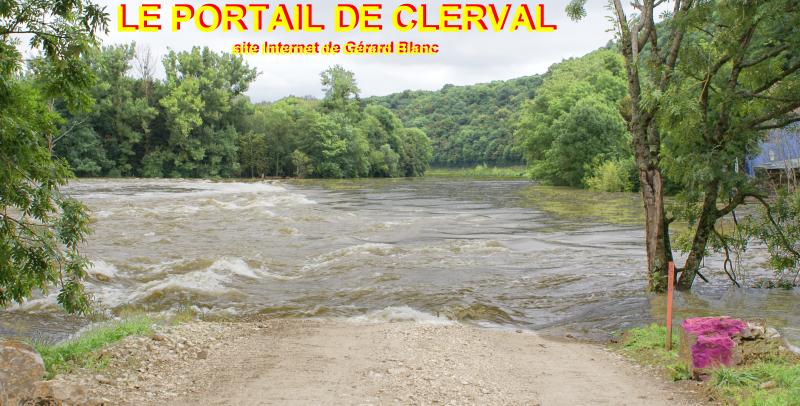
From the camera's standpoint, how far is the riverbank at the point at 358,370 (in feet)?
19.4

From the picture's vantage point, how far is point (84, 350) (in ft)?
22.2

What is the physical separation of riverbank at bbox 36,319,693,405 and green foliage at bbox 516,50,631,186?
129ft

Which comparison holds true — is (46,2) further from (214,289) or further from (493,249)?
(493,249)

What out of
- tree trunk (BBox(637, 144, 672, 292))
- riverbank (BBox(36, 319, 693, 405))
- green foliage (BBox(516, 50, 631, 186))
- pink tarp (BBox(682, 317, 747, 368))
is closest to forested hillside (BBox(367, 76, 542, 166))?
green foliage (BBox(516, 50, 631, 186))

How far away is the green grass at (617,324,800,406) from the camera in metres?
5.52

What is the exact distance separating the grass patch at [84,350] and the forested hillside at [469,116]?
100 meters

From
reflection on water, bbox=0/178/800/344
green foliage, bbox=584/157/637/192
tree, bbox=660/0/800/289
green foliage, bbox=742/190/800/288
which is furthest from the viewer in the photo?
green foliage, bbox=584/157/637/192

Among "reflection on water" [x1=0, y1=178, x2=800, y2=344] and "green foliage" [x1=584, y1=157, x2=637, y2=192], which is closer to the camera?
"reflection on water" [x1=0, y1=178, x2=800, y2=344]

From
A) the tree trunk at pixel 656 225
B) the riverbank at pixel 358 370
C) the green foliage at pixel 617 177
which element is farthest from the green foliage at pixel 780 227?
the green foliage at pixel 617 177

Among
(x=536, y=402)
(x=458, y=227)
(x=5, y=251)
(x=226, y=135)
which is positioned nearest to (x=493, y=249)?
Answer: (x=458, y=227)

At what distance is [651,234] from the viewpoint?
1124cm

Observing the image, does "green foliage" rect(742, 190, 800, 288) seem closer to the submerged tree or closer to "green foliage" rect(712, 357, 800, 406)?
the submerged tree

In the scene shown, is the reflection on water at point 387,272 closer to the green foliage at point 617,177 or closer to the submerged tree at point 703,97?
the submerged tree at point 703,97

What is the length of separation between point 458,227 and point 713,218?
12303mm
